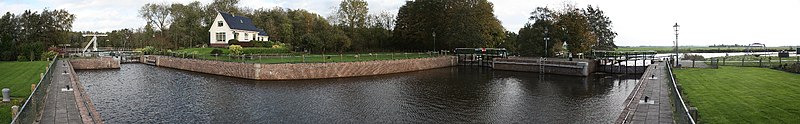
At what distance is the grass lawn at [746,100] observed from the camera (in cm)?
1104

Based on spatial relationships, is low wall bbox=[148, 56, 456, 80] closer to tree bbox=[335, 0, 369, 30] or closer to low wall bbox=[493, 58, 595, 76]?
low wall bbox=[493, 58, 595, 76]

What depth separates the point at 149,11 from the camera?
71625 mm

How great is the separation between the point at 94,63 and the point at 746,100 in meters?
44.0

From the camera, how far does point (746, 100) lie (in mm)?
13625

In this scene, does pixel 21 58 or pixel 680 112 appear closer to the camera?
pixel 680 112

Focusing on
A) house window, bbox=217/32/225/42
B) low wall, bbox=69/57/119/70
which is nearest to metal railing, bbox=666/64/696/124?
low wall, bbox=69/57/119/70

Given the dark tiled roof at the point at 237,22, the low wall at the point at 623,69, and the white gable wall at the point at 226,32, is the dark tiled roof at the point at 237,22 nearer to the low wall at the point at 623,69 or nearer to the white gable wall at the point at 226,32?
the white gable wall at the point at 226,32

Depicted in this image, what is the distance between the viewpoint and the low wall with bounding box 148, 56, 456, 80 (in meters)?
30.1

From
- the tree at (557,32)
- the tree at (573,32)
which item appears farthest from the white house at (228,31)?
the tree at (573,32)

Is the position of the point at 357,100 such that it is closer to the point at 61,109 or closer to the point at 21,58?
the point at 61,109

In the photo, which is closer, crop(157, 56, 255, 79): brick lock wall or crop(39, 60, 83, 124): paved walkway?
crop(39, 60, 83, 124): paved walkway

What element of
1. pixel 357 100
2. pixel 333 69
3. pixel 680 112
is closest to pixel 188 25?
pixel 333 69

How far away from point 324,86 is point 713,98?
58.0ft

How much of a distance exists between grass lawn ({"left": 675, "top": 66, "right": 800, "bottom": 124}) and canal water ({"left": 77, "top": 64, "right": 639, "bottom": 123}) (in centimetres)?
273
